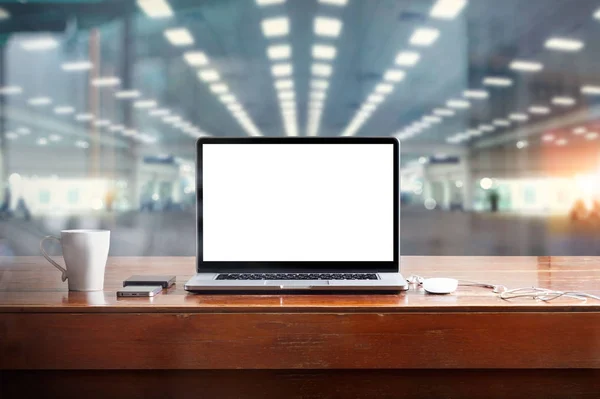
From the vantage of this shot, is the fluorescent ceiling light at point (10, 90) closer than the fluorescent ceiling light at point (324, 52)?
No

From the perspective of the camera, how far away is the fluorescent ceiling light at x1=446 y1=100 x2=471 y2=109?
9285 mm

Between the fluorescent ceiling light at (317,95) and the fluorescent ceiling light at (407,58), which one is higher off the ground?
the fluorescent ceiling light at (407,58)

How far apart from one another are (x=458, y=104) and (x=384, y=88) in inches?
72.5

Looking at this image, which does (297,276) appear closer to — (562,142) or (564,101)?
(564,101)

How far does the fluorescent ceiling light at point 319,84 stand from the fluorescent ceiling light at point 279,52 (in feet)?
1.70

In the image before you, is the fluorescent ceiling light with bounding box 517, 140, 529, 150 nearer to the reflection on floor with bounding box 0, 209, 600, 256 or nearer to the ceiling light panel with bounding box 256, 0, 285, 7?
the reflection on floor with bounding box 0, 209, 600, 256

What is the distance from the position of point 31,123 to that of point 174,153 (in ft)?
8.18

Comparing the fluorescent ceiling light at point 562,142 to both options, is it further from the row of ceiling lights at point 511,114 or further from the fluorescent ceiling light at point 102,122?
the fluorescent ceiling light at point 102,122

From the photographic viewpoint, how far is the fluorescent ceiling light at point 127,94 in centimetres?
841

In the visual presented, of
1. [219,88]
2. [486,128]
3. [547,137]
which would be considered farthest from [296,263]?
[547,137]

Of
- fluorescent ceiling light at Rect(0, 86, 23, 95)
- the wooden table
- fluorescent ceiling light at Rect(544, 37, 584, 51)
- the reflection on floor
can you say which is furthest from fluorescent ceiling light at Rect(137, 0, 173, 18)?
the wooden table

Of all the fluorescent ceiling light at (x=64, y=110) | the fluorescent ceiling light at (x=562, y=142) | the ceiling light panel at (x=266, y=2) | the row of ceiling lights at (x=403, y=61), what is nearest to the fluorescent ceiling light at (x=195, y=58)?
the ceiling light panel at (x=266, y=2)

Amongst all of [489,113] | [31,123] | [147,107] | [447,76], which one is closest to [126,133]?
[147,107]

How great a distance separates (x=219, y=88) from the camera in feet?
26.8
